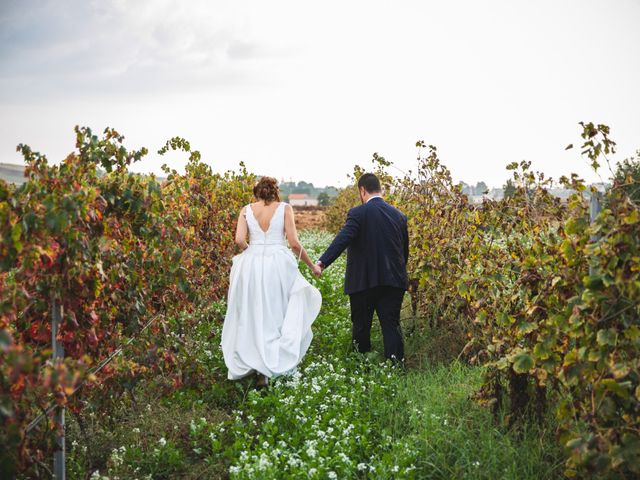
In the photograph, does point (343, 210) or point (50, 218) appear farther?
point (343, 210)

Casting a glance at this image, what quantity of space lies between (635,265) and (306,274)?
32.6 ft

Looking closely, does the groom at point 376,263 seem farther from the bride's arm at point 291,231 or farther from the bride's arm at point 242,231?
the bride's arm at point 242,231

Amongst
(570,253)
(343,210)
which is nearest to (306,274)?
(570,253)

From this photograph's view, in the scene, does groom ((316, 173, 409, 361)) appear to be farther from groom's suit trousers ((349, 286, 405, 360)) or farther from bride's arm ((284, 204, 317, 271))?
bride's arm ((284, 204, 317, 271))

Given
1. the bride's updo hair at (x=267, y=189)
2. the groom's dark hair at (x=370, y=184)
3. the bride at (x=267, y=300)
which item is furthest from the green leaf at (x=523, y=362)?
the bride's updo hair at (x=267, y=189)

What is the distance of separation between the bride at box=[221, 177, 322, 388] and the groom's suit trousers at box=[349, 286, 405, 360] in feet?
1.78

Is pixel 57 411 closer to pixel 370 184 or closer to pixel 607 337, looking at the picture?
pixel 607 337

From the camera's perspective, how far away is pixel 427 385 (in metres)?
5.77

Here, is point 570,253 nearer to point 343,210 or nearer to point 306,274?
point 306,274

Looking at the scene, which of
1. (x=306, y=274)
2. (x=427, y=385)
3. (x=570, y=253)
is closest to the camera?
(x=570, y=253)

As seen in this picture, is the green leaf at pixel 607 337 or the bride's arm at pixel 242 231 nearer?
the green leaf at pixel 607 337

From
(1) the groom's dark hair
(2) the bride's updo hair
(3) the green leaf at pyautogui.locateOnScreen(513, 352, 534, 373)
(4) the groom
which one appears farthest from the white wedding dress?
(3) the green leaf at pyautogui.locateOnScreen(513, 352, 534, 373)

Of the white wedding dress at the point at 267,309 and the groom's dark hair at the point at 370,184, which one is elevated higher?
the groom's dark hair at the point at 370,184

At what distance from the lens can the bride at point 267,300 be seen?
6406 millimetres
